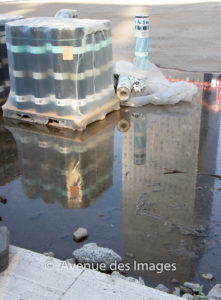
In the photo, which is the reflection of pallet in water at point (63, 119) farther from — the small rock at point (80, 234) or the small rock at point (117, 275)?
the small rock at point (117, 275)

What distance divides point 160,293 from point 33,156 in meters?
3.19

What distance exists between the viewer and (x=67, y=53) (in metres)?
6.07

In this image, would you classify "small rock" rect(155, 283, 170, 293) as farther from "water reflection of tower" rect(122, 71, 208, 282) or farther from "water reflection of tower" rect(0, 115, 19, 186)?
"water reflection of tower" rect(0, 115, 19, 186)

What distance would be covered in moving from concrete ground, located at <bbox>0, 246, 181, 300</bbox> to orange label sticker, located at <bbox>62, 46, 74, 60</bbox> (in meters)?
3.64

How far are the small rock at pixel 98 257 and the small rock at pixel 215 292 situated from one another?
2.73 ft

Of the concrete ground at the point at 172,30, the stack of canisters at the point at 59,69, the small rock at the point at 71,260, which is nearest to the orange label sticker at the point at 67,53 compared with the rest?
the stack of canisters at the point at 59,69

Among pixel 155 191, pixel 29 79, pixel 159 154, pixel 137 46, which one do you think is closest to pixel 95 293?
pixel 155 191

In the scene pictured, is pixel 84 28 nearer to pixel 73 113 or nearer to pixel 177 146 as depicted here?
pixel 73 113

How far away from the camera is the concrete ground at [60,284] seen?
9.61ft

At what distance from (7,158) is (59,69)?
1614mm

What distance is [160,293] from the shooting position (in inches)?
116

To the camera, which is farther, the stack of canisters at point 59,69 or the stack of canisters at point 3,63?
the stack of canisters at point 3,63

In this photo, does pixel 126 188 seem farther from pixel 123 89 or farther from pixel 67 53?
pixel 123 89

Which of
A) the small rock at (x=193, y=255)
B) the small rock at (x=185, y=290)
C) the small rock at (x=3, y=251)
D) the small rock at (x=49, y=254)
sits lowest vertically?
the small rock at (x=185, y=290)
